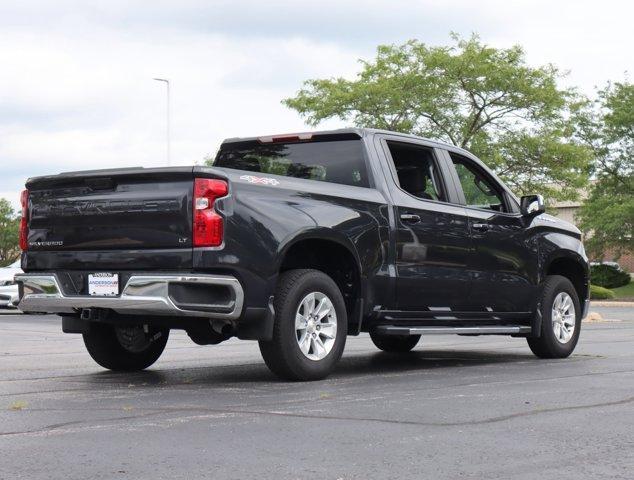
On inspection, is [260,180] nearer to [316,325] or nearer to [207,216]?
[207,216]

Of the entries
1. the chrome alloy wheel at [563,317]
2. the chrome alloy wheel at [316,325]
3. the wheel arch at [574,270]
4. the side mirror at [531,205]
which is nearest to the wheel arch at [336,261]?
the chrome alloy wheel at [316,325]

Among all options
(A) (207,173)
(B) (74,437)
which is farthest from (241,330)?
(B) (74,437)

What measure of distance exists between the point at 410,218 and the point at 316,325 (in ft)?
4.77

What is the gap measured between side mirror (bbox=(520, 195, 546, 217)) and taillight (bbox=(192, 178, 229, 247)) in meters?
4.03

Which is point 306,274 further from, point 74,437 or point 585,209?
point 585,209

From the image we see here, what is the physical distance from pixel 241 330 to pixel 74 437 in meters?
2.50

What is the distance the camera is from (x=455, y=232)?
9.62m

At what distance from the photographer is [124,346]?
946 centimetres

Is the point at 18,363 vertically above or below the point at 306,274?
below

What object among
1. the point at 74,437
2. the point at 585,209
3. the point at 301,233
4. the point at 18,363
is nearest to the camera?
the point at 74,437

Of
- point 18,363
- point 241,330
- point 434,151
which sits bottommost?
point 18,363

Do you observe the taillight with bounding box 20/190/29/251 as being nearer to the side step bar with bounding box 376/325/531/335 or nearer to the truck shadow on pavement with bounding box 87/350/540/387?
the truck shadow on pavement with bounding box 87/350/540/387

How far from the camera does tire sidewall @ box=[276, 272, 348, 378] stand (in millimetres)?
7977

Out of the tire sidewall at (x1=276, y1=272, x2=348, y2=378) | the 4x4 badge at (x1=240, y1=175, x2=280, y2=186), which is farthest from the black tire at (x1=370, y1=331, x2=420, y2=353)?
the 4x4 badge at (x1=240, y1=175, x2=280, y2=186)
